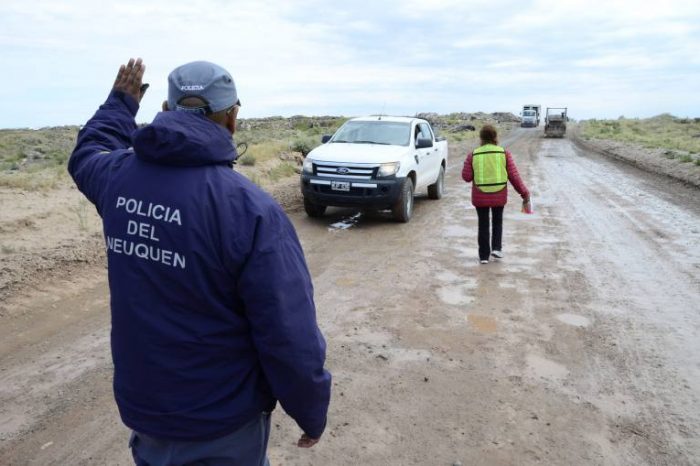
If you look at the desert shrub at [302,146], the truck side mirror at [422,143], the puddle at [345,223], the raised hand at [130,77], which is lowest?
the puddle at [345,223]

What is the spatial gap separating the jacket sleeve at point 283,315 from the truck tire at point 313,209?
8.72m

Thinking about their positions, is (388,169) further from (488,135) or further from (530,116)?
(530,116)

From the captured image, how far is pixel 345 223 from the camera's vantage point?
10.6 metres

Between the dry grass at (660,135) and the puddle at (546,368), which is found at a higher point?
the puddle at (546,368)

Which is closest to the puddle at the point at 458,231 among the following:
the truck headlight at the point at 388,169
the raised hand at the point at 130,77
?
the truck headlight at the point at 388,169

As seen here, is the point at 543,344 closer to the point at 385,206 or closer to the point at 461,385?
the point at 461,385

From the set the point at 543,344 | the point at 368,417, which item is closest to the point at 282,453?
the point at 368,417

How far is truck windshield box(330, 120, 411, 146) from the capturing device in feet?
36.6

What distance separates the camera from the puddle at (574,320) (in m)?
5.62

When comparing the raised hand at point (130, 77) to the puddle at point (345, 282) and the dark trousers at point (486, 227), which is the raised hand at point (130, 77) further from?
the dark trousers at point (486, 227)

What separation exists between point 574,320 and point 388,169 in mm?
4857

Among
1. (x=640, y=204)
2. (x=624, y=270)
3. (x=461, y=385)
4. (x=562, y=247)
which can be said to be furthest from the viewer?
(x=640, y=204)

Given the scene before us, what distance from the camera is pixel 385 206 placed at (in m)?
10.2

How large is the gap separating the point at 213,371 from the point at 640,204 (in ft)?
42.0
